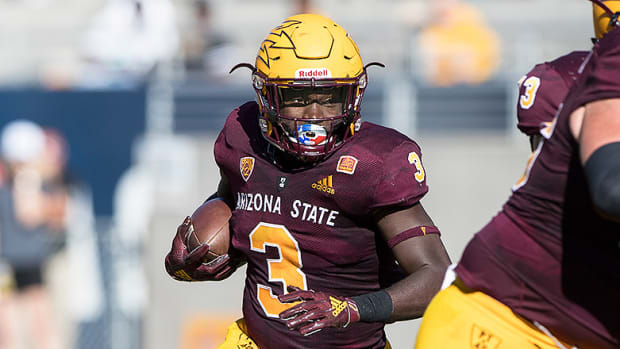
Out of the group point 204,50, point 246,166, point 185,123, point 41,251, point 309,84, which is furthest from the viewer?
point 204,50

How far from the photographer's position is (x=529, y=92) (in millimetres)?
3324

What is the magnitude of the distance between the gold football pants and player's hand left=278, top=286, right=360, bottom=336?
0.23 m

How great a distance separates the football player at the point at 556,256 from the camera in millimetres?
2441

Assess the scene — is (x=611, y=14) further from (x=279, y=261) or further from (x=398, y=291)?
(x=279, y=261)

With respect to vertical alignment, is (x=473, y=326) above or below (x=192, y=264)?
above

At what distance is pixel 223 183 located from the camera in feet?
12.5

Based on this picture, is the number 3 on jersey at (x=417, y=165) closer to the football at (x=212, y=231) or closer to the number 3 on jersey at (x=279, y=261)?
the number 3 on jersey at (x=279, y=261)

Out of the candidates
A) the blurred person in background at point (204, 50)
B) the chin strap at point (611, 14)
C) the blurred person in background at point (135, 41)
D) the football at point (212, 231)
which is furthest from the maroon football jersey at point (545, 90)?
the blurred person in background at point (135, 41)

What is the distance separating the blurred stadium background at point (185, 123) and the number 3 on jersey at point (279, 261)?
319 centimetres

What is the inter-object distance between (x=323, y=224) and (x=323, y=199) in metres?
0.08

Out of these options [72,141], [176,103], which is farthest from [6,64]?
[176,103]

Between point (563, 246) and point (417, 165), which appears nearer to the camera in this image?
point (563, 246)

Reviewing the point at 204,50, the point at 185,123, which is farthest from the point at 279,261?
the point at 204,50

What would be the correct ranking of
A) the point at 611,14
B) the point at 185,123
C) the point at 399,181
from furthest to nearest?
the point at 185,123 → the point at 399,181 → the point at 611,14
